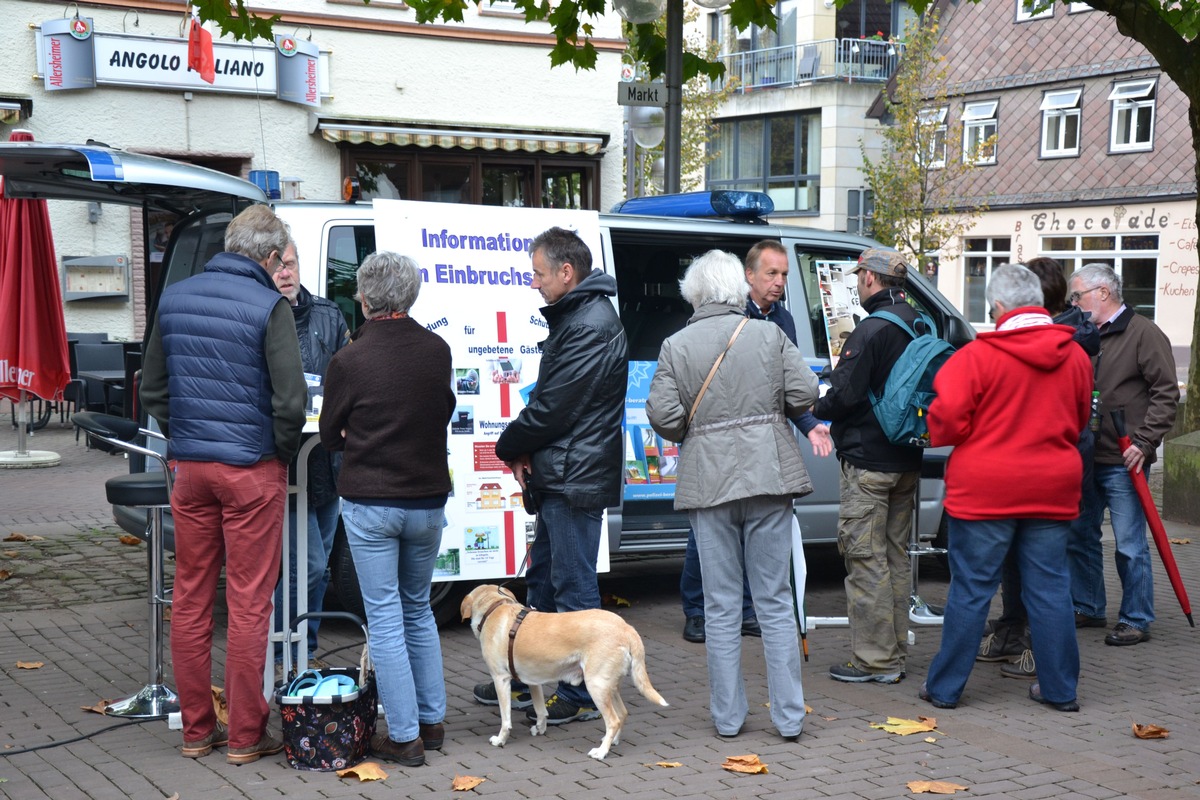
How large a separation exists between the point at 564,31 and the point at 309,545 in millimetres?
5588

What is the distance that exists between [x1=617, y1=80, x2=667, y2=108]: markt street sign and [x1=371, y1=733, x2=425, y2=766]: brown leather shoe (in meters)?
6.02

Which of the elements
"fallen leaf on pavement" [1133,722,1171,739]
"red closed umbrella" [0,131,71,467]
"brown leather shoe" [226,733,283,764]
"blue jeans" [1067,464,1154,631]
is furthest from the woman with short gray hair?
"red closed umbrella" [0,131,71,467]

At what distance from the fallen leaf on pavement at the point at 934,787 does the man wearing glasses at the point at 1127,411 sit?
247 cm

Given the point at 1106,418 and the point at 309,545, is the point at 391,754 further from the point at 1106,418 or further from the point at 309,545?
the point at 1106,418

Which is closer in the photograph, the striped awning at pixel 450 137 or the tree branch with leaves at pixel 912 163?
the striped awning at pixel 450 137

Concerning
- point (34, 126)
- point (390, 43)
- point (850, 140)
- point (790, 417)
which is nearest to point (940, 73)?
point (850, 140)

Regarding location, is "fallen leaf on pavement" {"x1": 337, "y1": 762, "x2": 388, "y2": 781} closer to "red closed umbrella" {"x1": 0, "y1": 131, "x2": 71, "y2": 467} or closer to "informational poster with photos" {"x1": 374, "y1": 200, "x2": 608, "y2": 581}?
"informational poster with photos" {"x1": 374, "y1": 200, "x2": 608, "y2": 581}

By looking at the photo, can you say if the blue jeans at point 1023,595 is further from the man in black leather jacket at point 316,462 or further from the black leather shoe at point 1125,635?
the man in black leather jacket at point 316,462

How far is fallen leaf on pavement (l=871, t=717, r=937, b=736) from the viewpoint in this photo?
5238 mm

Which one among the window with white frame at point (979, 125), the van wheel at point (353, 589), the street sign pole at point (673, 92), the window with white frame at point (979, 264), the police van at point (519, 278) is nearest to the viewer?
the police van at point (519, 278)

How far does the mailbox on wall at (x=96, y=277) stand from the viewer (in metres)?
15.8

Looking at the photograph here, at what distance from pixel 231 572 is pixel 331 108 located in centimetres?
1322

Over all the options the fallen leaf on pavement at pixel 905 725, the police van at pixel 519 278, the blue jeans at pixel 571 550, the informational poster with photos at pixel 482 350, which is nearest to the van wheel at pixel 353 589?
the police van at pixel 519 278

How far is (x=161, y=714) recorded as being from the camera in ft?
17.3
